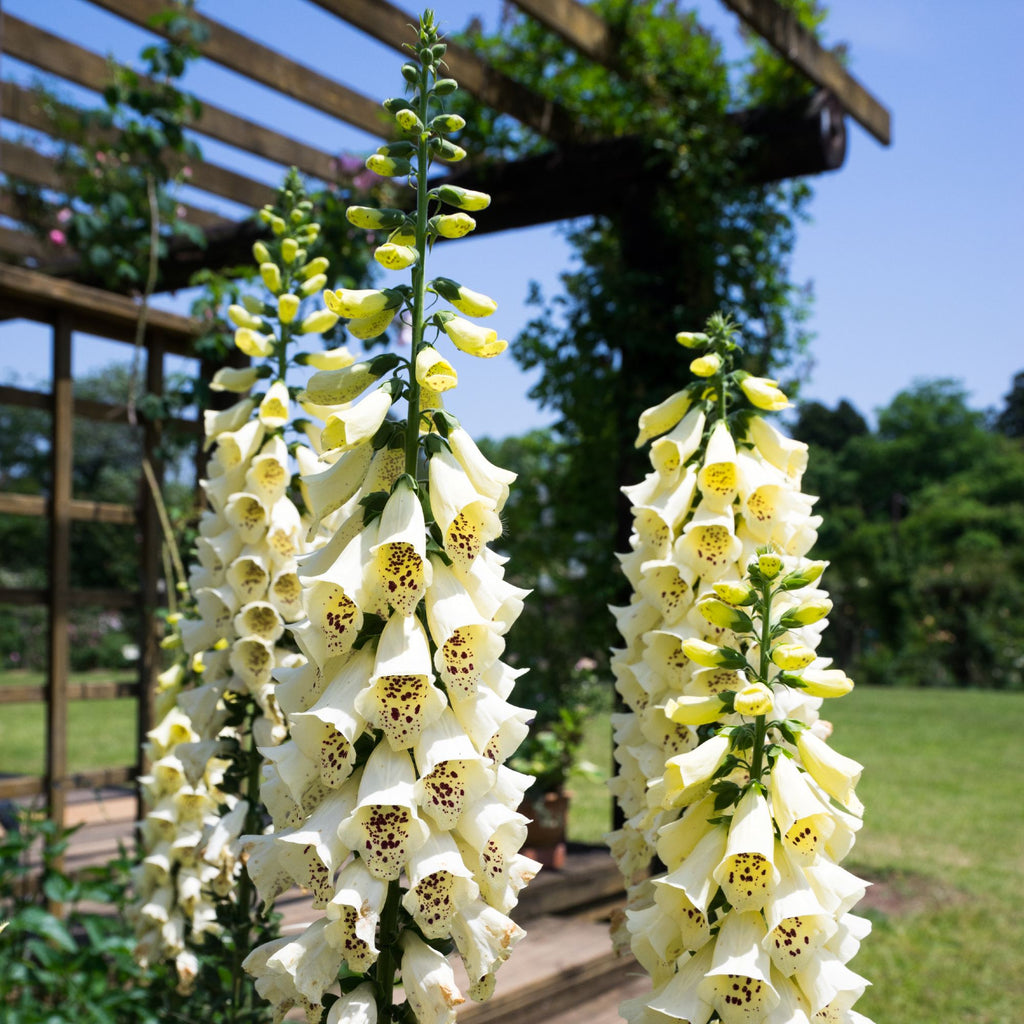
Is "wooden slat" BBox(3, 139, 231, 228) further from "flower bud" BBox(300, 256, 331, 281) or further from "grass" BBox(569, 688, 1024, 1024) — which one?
"grass" BBox(569, 688, 1024, 1024)

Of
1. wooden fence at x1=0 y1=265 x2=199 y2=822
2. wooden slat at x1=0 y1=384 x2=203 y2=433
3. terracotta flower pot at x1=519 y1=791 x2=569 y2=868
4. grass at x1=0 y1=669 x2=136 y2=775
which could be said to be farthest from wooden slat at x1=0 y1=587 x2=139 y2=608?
grass at x1=0 y1=669 x2=136 y2=775

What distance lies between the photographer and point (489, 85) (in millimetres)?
5203

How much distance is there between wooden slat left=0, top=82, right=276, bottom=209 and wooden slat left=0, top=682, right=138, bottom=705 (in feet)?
8.95

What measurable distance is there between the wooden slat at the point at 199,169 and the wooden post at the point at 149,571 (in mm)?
1663

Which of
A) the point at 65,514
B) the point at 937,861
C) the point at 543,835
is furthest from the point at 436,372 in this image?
the point at 937,861

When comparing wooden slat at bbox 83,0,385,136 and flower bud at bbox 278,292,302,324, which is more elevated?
wooden slat at bbox 83,0,385,136

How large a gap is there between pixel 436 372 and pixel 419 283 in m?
0.15

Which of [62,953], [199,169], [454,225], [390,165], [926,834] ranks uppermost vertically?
[199,169]

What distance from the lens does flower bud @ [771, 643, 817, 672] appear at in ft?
4.45

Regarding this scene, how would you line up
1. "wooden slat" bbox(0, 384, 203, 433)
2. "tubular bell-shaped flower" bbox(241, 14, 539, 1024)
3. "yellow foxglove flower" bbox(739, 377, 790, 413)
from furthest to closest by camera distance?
"wooden slat" bbox(0, 384, 203, 433) → "yellow foxglove flower" bbox(739, 377, 790, 413) → "tubular bell-shaped flower" bbox(241, 14, 539, 1024)

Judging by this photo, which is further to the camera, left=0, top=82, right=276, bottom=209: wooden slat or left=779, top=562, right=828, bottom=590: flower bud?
left=0, top=82, right=276, bottom=209: wooden slat

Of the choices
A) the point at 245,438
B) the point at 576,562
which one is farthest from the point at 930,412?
the point at 245,438

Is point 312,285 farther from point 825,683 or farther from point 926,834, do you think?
point 926,834

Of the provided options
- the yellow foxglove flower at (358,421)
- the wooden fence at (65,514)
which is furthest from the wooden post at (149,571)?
the yellow foxglove flower at (358,421)
